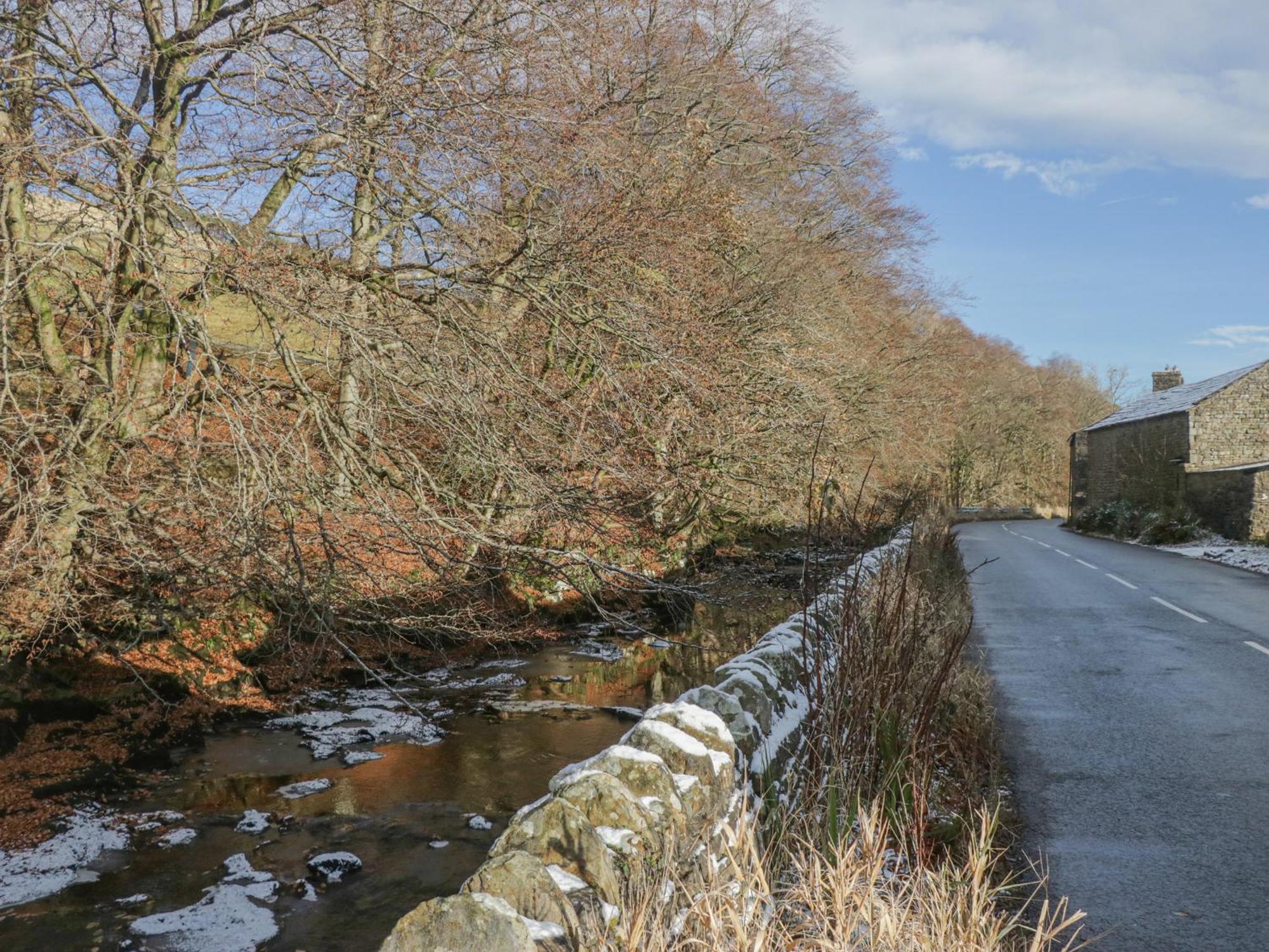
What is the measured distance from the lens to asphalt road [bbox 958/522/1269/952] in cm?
470

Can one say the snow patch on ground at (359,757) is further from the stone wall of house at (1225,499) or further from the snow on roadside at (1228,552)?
the stone wall of house at (1225,499)

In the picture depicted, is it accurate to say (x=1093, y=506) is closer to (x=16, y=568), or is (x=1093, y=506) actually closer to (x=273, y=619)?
(x=273, y=619)

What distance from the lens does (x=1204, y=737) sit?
7.53 meters

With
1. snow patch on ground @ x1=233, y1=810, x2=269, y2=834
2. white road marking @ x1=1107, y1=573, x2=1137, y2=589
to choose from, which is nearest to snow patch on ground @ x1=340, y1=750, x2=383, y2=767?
snow patch on ground @ x1=233, y1=810, x2=269, y2=834

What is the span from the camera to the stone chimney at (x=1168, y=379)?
43.3 meters

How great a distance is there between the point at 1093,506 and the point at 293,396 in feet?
121

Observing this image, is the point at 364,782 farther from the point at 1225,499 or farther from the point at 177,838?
the point at 1225,499

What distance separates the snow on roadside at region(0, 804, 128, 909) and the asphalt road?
6.08 m

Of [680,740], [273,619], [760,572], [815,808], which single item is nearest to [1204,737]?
[815,808]

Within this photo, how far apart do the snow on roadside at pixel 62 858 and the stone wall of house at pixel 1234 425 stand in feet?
109

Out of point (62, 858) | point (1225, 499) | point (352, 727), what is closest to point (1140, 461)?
point (1225, 499)

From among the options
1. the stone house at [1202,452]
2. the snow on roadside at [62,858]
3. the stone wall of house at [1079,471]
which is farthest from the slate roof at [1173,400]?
the snow on roadside at [62,858]

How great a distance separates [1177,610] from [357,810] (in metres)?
12.4

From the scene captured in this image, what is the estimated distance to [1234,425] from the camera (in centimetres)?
3209
